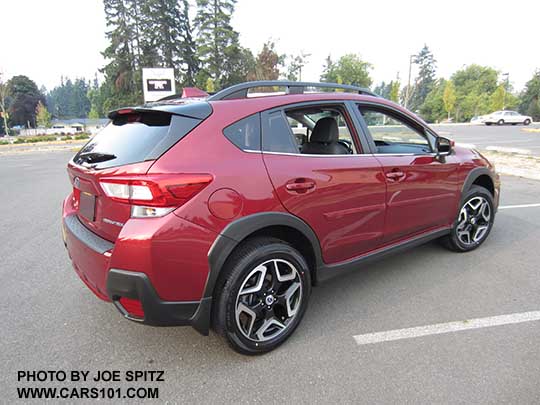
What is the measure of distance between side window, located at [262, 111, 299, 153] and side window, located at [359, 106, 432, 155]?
0.89m

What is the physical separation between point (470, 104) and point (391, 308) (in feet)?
226

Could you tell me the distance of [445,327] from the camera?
8.13 ft

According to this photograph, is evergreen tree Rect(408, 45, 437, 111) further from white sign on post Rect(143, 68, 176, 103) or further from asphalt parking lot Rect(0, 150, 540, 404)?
asphalt parking lot Rect(0, 150, 540, 404)

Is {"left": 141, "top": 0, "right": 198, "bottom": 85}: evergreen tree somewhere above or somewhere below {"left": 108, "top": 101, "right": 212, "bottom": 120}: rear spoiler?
above

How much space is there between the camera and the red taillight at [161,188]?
1.79 metres

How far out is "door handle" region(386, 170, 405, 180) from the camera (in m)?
2.76

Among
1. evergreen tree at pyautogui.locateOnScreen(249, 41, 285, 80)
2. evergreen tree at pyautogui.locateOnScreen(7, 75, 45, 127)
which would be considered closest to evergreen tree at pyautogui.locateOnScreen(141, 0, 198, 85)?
evergreen tree at pyautogui.locateOnScreen(249, 41, 285, 80)

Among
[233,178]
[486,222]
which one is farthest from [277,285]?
[486,222]

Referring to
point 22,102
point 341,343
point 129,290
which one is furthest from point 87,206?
point 22,102

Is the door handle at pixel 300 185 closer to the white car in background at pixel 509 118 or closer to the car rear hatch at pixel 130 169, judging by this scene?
the car rear hatch at pixel 130 169

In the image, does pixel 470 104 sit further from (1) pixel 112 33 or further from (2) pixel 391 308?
(2) pixel 391 308

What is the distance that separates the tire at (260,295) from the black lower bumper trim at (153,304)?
4.0 inches

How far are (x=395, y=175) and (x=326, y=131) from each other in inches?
28.8

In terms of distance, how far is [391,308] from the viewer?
9.01 feet
